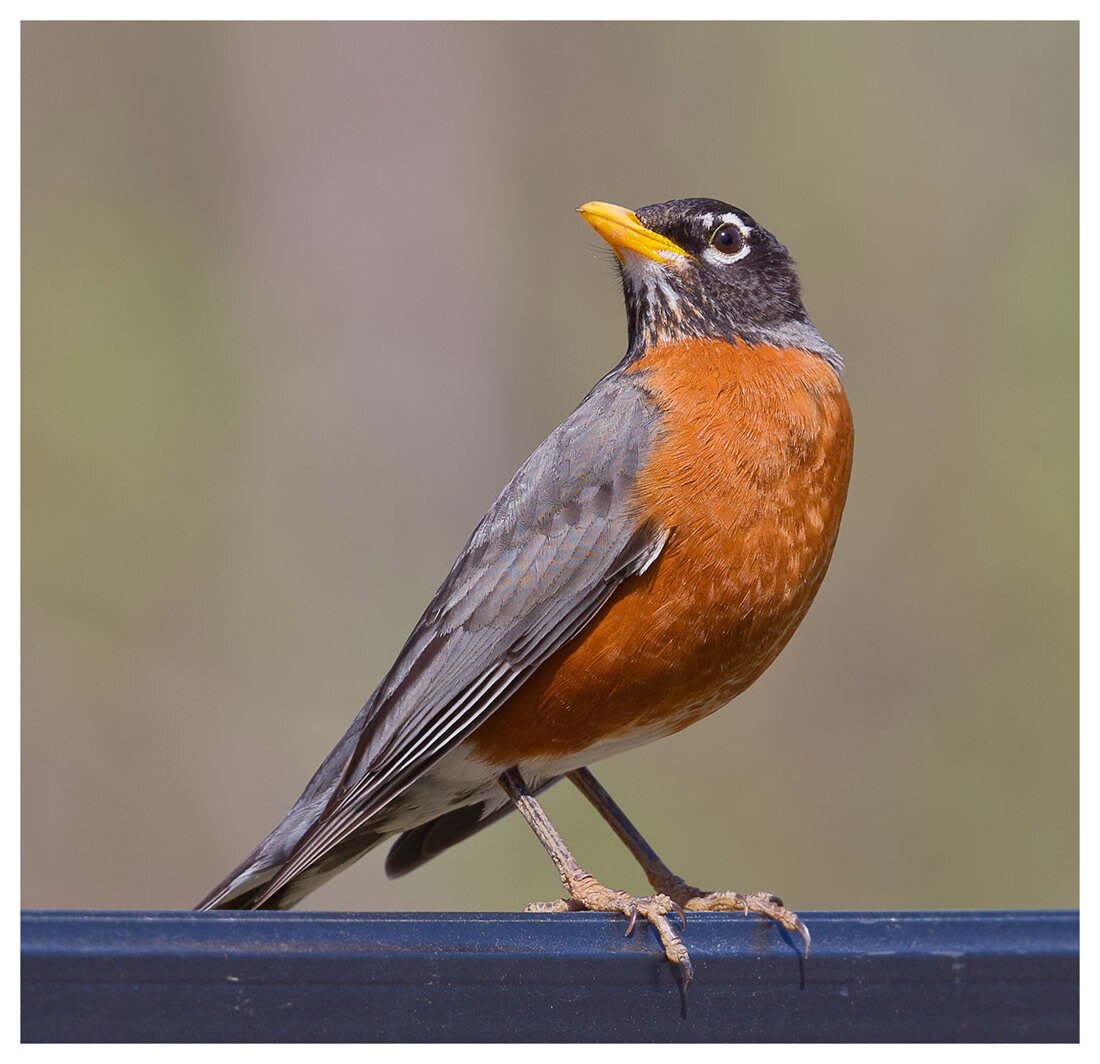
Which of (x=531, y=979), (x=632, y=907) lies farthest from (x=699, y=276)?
(x=531, y=979)

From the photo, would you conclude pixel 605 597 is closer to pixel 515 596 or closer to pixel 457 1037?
pixel 515 596

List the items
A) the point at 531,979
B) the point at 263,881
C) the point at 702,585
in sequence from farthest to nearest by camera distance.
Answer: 1. the point at 263,881
2. the point at 702,585
3. the point at 531,979

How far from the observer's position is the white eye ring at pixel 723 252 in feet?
15.2

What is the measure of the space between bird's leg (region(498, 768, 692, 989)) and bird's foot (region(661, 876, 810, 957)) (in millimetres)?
221

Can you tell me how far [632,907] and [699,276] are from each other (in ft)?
6.34

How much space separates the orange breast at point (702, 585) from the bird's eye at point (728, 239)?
2.35ft

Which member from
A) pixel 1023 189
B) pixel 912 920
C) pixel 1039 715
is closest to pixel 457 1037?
pixel 912 920

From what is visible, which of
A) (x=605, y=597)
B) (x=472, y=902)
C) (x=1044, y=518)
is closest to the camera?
(x=605, y=597)

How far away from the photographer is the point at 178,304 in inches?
317

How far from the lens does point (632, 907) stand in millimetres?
3580

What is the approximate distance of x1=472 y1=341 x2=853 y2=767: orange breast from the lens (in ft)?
12.4

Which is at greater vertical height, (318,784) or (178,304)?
(178,304)

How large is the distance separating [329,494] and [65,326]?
172 centimetres

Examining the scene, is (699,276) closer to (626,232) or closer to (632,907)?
(626,232)
